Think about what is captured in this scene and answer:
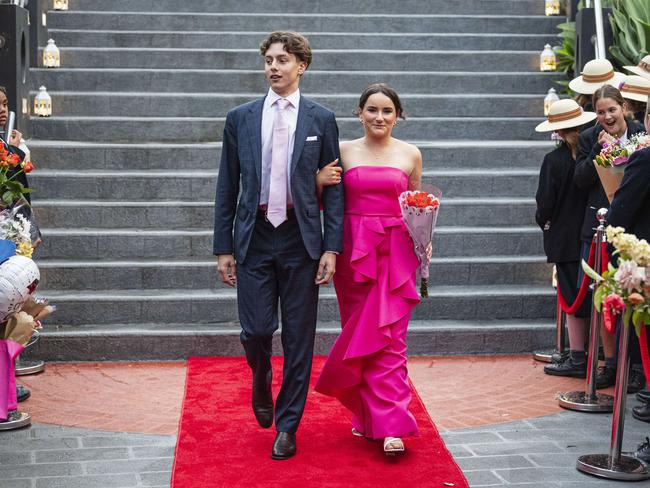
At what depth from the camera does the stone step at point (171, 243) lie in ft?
29.4

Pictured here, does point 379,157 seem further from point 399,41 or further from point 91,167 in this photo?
point 399,41

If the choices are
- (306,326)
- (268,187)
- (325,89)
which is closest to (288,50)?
(268,187)

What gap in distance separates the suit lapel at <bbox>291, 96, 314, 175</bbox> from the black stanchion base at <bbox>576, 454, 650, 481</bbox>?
87.6 inches

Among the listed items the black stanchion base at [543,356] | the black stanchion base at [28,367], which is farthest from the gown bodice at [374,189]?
the black stanchion base at [28,367]

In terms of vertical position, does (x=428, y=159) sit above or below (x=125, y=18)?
below

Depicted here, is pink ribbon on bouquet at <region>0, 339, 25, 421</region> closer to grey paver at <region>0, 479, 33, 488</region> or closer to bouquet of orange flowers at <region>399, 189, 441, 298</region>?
grey paver at <region>0, 479, 33, 488</region>

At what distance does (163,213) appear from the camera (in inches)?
368

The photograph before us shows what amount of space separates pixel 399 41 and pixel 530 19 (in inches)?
68.0

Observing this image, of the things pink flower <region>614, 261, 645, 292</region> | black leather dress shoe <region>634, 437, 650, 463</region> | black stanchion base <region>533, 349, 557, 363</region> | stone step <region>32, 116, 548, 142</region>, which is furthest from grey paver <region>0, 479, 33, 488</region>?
stone step <region>32, 116, 548, 142</region>

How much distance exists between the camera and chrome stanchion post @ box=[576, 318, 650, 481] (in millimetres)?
5465

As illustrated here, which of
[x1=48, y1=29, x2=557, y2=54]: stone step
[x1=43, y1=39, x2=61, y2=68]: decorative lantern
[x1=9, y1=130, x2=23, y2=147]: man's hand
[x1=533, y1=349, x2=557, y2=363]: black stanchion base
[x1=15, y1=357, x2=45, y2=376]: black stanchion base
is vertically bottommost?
[x1=15, y1=357, x2=45, y2=376]: black stanchion base

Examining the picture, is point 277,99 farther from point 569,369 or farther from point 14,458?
point 569,369

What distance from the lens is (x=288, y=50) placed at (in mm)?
5492

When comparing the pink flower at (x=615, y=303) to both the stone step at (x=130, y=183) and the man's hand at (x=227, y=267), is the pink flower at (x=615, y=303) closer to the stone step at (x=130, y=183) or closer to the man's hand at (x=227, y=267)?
the man's hand at (x=227, y=267)
